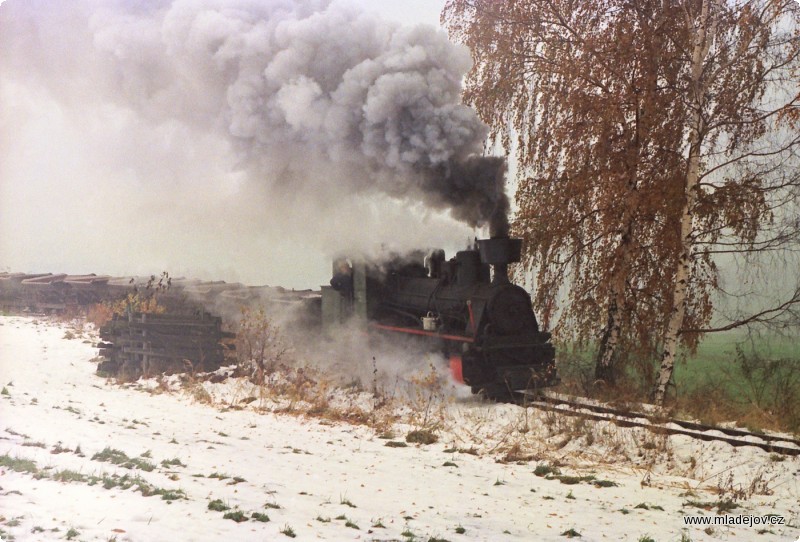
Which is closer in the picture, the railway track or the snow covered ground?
the snow covered ground

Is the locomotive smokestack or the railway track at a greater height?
the locomotive smokestack

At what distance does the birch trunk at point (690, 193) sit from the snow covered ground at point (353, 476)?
2.30 m

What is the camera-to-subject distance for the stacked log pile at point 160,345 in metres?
12.7

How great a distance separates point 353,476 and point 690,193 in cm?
648

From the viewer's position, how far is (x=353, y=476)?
22.4 ft

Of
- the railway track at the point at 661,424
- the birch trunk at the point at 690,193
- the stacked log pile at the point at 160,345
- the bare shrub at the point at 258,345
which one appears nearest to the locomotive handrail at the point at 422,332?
the railway track at the point at 661,424

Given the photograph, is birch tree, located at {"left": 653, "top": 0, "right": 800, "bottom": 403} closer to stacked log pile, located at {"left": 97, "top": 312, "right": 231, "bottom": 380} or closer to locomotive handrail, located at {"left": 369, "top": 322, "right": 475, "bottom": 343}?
locomotive handrail, located at {"left": 369, "top": 322, "right": 475, "bottom": 343}

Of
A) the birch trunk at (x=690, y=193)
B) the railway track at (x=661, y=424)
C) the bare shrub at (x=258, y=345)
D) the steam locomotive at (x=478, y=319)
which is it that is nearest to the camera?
the railway track at (x=661, y=424)

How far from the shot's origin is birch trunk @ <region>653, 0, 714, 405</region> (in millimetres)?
9766

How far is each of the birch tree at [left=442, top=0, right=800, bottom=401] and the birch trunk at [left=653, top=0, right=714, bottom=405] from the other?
21 millimetres

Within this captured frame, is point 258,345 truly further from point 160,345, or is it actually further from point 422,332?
point 422,332

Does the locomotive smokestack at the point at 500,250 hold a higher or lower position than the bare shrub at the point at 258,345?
higher

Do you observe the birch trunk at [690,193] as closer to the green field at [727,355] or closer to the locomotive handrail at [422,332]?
the green field at [727,355]

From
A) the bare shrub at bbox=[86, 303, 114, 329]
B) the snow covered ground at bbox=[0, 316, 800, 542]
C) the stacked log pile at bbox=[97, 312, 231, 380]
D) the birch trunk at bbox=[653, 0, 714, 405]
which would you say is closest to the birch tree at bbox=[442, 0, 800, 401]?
the birch trunk at bbox=[653, 0, 714, 405]
